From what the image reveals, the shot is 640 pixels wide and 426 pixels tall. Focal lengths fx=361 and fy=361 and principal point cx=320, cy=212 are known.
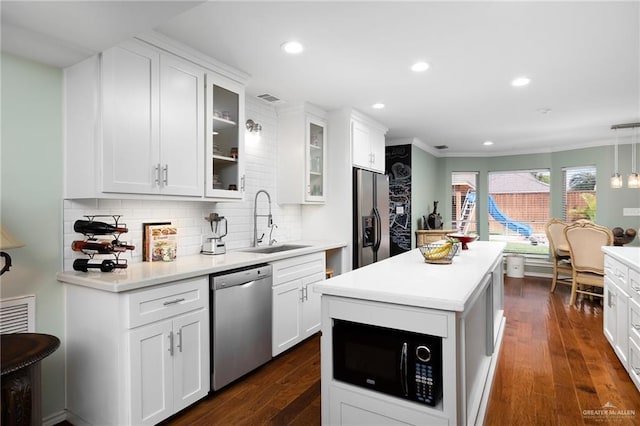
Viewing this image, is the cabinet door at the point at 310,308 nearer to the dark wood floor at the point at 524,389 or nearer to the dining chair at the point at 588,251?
the dark wood floor at the point at 524,389

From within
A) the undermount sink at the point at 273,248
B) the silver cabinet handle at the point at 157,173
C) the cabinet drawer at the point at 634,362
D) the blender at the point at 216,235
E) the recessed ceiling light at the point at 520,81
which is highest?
the recessed ceiling light at the point at 520,81

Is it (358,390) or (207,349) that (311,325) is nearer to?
(207,349)

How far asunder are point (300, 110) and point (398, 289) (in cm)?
269

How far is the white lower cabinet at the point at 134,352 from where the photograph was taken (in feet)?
6.31

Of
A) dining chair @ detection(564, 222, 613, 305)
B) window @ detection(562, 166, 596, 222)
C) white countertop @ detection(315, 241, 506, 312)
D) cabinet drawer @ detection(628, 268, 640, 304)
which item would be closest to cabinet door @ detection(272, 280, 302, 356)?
white countertop @ detection(315, 241, 506, 312)

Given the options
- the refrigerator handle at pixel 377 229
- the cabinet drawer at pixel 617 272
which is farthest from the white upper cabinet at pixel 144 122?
the cabinet drawer at pixel 617 272

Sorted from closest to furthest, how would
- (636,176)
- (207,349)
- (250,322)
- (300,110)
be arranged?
(207,349) → (250,322) → (300,110) → (636,176)

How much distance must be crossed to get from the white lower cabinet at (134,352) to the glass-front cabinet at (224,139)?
2.90 ft

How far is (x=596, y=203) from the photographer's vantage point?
6074 mm

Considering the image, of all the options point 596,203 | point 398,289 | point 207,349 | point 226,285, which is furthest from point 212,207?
point 596,203

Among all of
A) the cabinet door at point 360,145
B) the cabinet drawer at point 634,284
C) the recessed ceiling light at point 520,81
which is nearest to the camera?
the cabinet drawer at point 634,284

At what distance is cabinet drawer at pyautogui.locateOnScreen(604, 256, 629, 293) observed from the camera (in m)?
2.73

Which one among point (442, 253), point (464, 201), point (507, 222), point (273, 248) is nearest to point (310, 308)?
point (273, 248)

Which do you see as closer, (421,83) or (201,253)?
(201,253)
